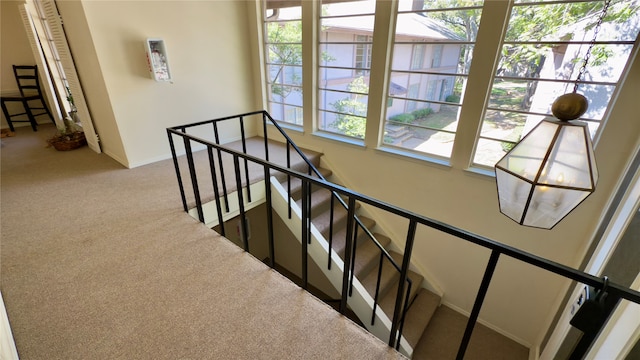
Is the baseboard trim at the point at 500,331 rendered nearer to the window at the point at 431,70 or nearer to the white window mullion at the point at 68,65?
the window at the point at 431,70

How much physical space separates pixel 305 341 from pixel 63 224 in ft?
7.50

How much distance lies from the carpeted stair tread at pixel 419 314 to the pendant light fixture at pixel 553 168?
211 cm

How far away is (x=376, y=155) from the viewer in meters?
3.44

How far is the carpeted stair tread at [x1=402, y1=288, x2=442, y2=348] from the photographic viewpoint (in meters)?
3.00

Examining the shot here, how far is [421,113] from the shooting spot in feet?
10.1

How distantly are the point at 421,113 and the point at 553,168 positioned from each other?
1.93 meters

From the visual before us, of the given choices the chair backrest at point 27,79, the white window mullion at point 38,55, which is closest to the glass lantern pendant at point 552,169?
the white window mullion at point 38,55

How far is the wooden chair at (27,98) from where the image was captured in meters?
5.04

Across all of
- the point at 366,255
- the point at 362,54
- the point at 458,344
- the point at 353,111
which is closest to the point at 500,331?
the point at 458,344

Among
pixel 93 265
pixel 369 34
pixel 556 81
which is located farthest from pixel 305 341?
pixel 369 34

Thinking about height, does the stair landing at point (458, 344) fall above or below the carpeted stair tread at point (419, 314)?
below

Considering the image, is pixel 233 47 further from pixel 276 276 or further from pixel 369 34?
pixel 276 276

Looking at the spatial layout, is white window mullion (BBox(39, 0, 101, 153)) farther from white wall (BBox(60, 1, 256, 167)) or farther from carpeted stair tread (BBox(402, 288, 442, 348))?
carpeted stair tread (BBox(402, 288, 442, 348))

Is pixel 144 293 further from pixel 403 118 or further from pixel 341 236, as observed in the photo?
pixel 403 118
